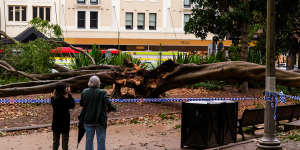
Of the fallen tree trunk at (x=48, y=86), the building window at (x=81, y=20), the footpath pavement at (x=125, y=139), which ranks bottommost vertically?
the footpath pavement at (x=125, y=139)

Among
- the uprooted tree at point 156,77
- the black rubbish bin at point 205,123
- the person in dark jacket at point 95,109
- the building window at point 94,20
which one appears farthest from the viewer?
the building window at point 94,20

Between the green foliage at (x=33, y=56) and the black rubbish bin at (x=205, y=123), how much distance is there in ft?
43.2

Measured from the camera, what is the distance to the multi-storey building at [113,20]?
47.5 m

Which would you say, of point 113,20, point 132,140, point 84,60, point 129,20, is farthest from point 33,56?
point 129,20

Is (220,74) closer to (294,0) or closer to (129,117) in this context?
(129,117)

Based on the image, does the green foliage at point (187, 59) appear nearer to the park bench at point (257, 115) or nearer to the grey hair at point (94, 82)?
the park bench at point (257, 115)

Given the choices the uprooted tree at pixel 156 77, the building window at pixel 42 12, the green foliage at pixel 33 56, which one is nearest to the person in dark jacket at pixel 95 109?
the uprooted tree at pixel 156 77

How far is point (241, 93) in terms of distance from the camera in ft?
68.7

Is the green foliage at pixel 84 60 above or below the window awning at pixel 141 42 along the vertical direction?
below

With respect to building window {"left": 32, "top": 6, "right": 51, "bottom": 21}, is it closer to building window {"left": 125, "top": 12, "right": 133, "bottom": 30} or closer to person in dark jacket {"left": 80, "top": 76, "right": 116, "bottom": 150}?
building window {"left": 125, "top": 12, "right": 133, "bottom": 30}

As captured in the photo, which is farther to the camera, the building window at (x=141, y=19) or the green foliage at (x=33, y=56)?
the building window at (x=141, y=19)

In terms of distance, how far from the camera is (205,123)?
9.30 meters

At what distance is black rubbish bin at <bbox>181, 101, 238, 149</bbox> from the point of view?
9320mm

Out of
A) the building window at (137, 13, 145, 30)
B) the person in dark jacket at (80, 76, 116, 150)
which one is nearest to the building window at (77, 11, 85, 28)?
the building window at (137, 13, 145, 30)
